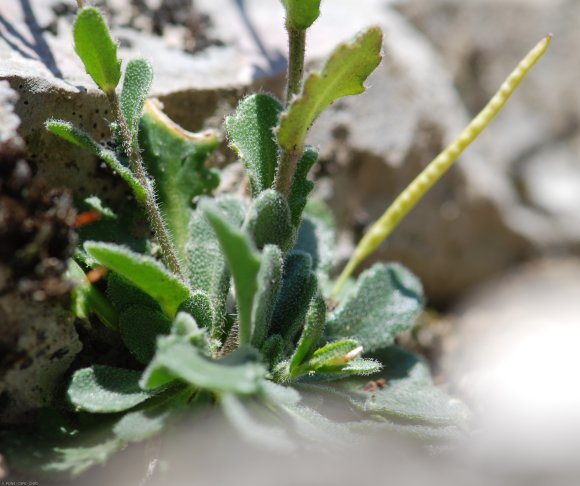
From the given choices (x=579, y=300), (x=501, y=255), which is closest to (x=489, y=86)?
(x=501, y=255)

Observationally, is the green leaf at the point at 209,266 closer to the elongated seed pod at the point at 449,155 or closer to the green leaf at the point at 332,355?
the green leaf at the point at 332,355

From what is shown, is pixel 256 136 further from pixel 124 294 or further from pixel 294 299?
pixel 124 294

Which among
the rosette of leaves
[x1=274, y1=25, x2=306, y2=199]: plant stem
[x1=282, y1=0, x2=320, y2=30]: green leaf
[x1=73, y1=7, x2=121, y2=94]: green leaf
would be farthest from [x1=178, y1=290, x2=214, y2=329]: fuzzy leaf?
[x1=282, y1=0, x2=320, y2=30]: green leaf

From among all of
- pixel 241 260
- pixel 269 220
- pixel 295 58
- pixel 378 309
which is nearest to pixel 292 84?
pixel 295 58

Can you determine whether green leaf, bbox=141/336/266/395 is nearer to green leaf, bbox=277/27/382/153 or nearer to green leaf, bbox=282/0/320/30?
green leaf, bbox=277/27/382/153

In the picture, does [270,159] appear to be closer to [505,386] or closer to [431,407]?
[431,407]

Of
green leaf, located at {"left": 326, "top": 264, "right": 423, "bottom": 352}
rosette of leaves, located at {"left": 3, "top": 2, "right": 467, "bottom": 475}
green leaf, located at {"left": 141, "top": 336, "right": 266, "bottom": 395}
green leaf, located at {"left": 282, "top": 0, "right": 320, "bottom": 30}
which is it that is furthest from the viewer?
green leaf, located at {"left": 326, "top": 264, "right": 423, "bottom": 352}
